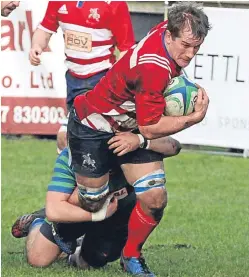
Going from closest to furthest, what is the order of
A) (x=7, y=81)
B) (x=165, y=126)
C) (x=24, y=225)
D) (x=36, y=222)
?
(x=165, y=126), (x=36, y=222), (x=24, y=225), (x=7, y=81)

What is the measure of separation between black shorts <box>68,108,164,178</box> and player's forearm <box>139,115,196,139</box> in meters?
0.37

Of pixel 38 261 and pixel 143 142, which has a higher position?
pixel 143 142

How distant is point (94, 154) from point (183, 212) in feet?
10.6

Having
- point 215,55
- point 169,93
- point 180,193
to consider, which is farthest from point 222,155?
point 169,93

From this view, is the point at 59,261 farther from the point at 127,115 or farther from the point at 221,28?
the point at 221,28

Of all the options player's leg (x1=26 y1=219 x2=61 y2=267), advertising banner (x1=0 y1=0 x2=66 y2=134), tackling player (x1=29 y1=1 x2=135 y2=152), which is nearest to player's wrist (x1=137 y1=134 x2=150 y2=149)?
player's leg (x1=26 y1=219 x2=61 y2=267)

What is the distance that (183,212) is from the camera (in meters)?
9.87

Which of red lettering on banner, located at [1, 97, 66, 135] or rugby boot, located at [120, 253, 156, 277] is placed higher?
rugby boot, located at [120, 253, 156, 277]

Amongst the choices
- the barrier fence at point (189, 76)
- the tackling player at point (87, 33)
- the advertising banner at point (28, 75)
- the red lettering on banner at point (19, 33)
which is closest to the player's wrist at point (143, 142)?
the tackling player at point (87, 33)

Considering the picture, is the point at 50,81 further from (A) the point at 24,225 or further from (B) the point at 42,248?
(B) the point at 42,248

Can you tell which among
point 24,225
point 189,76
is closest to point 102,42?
point 24,225

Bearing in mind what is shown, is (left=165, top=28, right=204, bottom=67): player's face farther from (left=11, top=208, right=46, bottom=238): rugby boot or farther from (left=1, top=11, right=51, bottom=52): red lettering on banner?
(left=1, top=11, right=51, bottom=52): red lettering on banner

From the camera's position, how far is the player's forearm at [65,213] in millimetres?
6965

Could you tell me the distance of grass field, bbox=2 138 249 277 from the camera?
7246 millimetres
